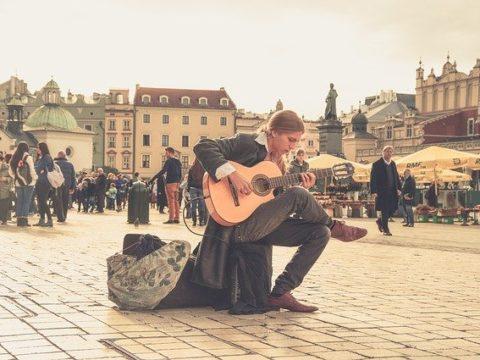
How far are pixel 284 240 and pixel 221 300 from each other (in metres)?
0.64

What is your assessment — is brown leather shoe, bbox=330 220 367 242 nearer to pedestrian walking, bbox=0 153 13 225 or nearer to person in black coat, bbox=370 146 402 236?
person in black coat, bbox=370 146 402 236

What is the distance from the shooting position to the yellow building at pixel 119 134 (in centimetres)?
10981

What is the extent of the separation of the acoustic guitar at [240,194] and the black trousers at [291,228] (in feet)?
0.24

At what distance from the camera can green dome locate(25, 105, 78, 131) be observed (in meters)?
95.2

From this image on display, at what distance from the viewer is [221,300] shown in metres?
5.88

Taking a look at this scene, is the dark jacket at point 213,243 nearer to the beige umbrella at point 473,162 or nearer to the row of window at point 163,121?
the beige umbrella at point 473,162

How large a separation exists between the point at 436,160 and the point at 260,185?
2056cm

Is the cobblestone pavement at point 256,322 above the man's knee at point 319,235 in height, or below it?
below

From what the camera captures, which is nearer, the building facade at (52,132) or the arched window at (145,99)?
the building facade at (52,132)

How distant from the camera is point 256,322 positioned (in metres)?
5.27

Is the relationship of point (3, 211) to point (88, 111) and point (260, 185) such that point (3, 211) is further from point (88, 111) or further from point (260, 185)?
point (88, 111)

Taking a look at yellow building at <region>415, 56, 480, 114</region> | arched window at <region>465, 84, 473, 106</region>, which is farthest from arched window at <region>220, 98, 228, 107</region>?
arched window at <region>465, 84, 473, 106</region>

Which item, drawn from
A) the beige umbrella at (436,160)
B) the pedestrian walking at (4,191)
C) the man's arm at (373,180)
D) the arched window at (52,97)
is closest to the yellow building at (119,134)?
the arched window at (52,97)

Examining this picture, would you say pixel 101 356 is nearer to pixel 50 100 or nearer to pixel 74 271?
pixel 74 271
